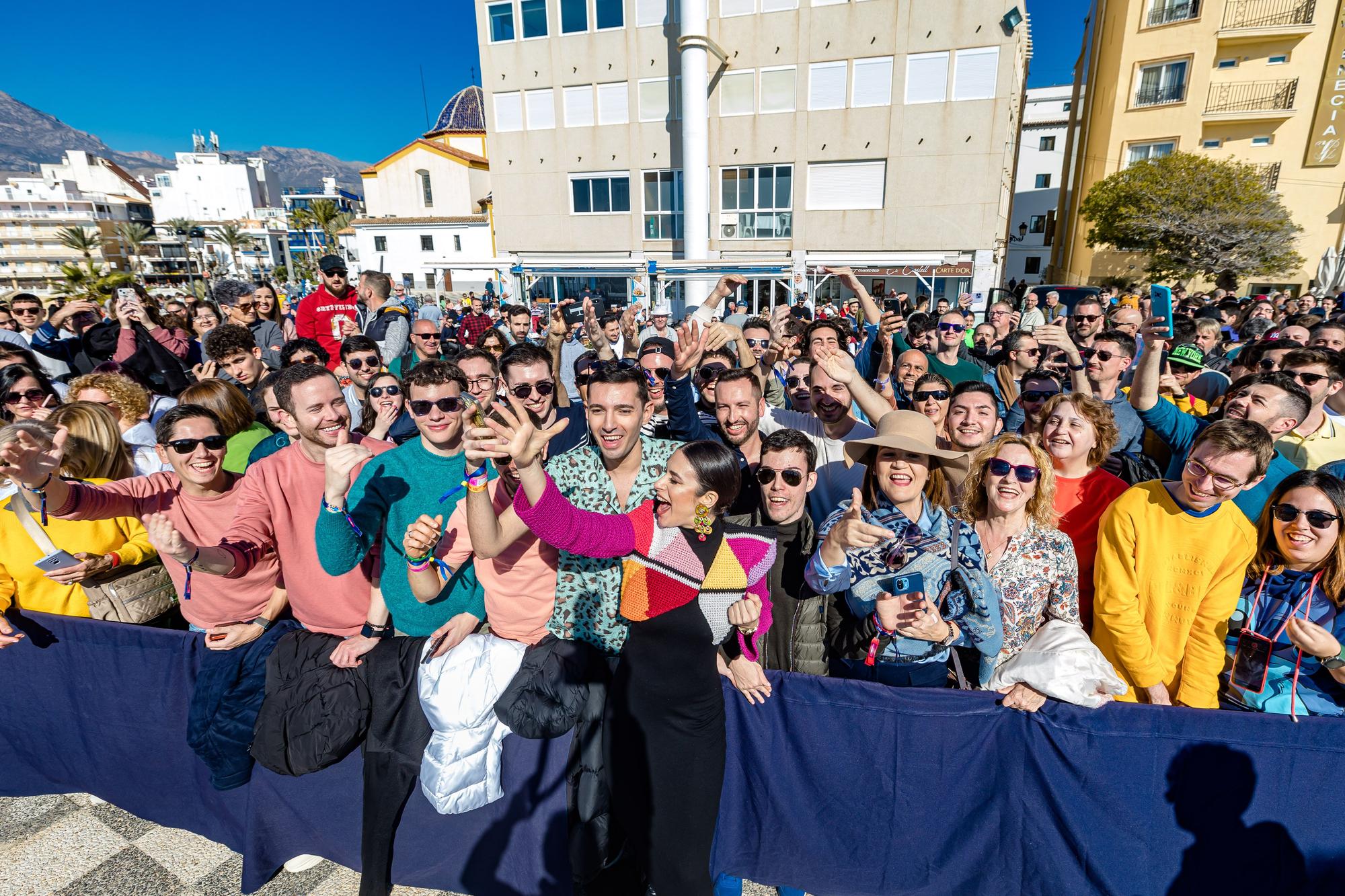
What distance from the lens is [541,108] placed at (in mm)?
24688

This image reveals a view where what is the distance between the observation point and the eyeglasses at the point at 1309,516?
2.40 meters

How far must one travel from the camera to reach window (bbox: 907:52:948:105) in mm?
20234

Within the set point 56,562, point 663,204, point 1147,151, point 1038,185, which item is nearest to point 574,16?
point 663,204

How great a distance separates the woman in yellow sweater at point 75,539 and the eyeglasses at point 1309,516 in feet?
16.4

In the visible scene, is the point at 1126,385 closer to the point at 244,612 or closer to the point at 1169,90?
the point at 244,612

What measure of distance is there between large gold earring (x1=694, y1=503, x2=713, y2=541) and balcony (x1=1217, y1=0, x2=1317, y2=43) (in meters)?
34.7

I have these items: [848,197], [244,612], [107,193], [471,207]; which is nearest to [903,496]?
[244,612]

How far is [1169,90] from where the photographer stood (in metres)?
25.2

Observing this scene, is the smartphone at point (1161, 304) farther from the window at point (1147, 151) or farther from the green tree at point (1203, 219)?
the window at point (1147, 151)

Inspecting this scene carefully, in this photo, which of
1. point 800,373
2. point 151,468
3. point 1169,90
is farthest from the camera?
point 1169,90

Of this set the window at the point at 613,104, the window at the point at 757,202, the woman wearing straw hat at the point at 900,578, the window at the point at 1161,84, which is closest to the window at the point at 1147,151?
the window at the point at 1161,84

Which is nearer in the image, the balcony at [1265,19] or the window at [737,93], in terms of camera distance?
the window at [737,93]

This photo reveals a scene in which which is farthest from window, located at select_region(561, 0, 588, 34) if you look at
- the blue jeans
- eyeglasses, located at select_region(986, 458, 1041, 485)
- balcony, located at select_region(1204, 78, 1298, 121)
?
the blue jeans

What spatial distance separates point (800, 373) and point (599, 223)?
22290 millimetres
